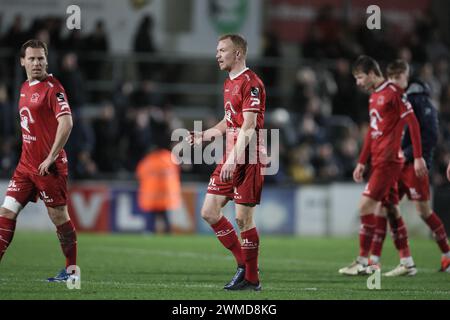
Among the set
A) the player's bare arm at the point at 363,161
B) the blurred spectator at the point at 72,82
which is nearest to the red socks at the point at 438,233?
the player's bare arm at the point at 363,161

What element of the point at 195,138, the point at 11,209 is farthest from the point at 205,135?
the point at 11,209

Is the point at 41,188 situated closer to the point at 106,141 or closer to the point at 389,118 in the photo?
the point at 389,118

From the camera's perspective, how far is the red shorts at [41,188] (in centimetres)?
949

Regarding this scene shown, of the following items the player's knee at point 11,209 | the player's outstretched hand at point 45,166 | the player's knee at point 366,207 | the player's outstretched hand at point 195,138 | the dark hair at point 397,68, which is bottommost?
the player's knee at point 366,207

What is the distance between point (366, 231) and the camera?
11.6 metres

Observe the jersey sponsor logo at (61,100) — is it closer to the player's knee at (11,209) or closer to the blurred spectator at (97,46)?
the player's knee at (11,209)

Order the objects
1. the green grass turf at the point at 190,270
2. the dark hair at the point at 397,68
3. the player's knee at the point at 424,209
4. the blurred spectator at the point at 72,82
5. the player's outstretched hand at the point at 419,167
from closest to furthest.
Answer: the green grass turf at the point at 190,270
the player's outstretched hand at the point at 419,167
the dark hair at the point at 397,68
the player's knee at the point at 424,209
the blurred spectator at the point at 72,82

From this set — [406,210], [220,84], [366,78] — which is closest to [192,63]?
[220,84]

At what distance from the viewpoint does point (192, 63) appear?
74.7 feet

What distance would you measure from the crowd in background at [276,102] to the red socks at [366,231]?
8.22 meters

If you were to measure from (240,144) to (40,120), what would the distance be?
6.61 ft

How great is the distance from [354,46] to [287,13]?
2.59m

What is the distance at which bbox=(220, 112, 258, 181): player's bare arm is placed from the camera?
8930 millimetres
